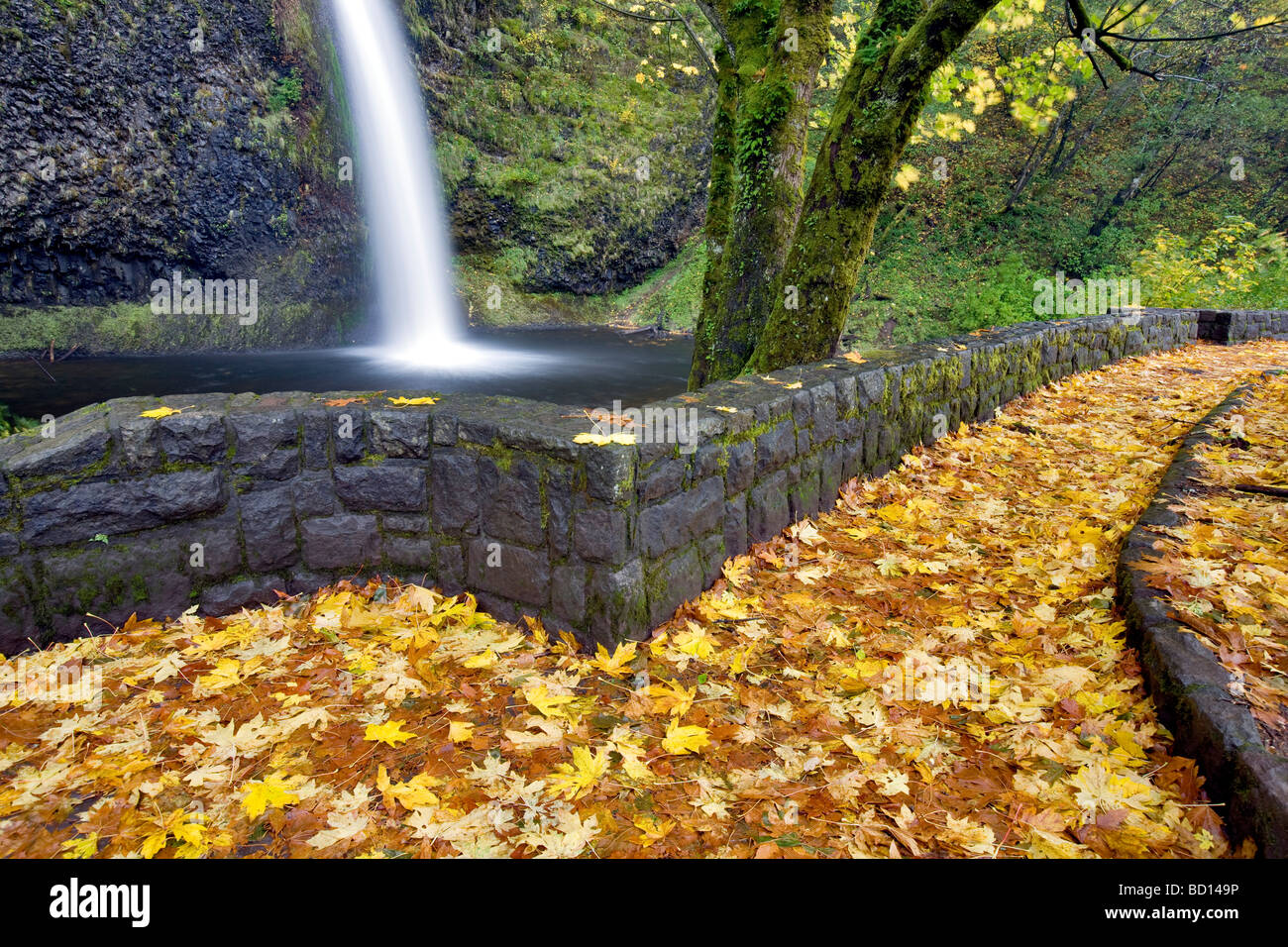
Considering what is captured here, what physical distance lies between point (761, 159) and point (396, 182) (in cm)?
1256

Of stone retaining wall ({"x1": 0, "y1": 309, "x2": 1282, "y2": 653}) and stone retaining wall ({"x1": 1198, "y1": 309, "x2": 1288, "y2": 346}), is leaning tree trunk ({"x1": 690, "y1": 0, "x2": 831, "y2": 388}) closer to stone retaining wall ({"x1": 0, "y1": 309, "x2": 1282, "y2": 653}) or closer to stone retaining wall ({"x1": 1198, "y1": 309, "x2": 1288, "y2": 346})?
stone retaining wall ({"x1": 0, "y1": 309, "x2": 1282, "y2": 653})

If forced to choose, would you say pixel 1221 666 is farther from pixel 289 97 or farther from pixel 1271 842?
pixel 289 97

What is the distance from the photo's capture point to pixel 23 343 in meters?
11.1

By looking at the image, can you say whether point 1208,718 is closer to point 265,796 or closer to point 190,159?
point 265,796

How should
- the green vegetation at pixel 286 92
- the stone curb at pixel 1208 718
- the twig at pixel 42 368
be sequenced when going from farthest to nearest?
the green vegetation at pixel 286 92, the twig at pixel 42 368, the stone curb at pixel 1208 718

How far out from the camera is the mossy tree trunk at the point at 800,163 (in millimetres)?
4605

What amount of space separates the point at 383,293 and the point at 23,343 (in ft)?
21.2

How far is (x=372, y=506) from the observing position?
306 cm

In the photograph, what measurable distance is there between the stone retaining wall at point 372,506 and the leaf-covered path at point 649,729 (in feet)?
0.49

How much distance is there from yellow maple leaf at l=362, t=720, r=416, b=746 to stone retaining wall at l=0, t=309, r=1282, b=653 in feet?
2.43

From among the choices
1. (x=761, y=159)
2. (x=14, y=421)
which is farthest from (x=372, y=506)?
(x=14, y=421)

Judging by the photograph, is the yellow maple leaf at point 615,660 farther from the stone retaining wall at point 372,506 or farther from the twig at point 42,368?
the twig at point 42,368

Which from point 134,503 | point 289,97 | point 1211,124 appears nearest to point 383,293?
point 289,97

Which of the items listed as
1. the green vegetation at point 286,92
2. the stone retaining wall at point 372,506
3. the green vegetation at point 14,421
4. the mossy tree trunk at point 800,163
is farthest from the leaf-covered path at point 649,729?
the green vegetation at point 286,92
